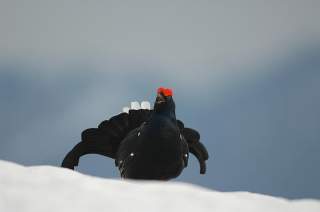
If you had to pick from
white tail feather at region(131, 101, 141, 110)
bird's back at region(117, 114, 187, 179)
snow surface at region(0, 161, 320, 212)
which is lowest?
bird's back at region(117, 114, 187, 179)

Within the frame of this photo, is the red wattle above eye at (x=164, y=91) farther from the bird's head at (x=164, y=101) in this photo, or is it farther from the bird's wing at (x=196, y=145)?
the bird's wing at (x=196, y=145)

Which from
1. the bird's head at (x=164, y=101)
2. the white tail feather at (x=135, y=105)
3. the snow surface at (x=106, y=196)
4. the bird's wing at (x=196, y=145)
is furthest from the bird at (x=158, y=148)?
the snow surface at (x=106, y=196)

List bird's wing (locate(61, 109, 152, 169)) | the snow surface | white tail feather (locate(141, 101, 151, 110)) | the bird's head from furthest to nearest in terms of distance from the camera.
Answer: white tail feather (locate(141, 101, 151, 110)), bird's wing (locate(61, 109, 152, 169)), the bird's head, the snow surface

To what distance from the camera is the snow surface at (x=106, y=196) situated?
127 cm

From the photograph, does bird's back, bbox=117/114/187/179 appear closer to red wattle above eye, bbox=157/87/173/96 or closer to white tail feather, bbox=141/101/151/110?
red wattle above eye, bbox=157/87/173/96

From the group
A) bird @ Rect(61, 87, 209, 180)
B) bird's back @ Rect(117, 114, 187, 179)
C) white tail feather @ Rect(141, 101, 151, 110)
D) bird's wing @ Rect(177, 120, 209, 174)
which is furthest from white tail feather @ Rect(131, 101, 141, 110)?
bird's back @ Rect(117, 114, 187, 179)

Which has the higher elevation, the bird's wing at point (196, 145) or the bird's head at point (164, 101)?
the bird's head at point (164, 101)

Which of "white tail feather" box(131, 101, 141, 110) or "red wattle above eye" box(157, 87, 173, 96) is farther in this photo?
"white tail feather" box(131, 101, 141, 110)

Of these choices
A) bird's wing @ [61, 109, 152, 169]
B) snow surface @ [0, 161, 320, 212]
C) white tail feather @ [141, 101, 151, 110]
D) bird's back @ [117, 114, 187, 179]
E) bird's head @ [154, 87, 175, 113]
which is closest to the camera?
snow surface @ [0, 161, 320, 212]

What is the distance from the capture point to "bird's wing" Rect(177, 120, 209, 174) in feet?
18.3

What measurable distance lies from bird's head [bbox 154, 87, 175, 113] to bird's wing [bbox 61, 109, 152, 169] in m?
1.09

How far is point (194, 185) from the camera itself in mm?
1509

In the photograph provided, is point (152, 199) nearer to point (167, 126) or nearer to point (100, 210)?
point (100, 210)

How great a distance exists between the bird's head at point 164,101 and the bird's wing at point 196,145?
1.20 meters
